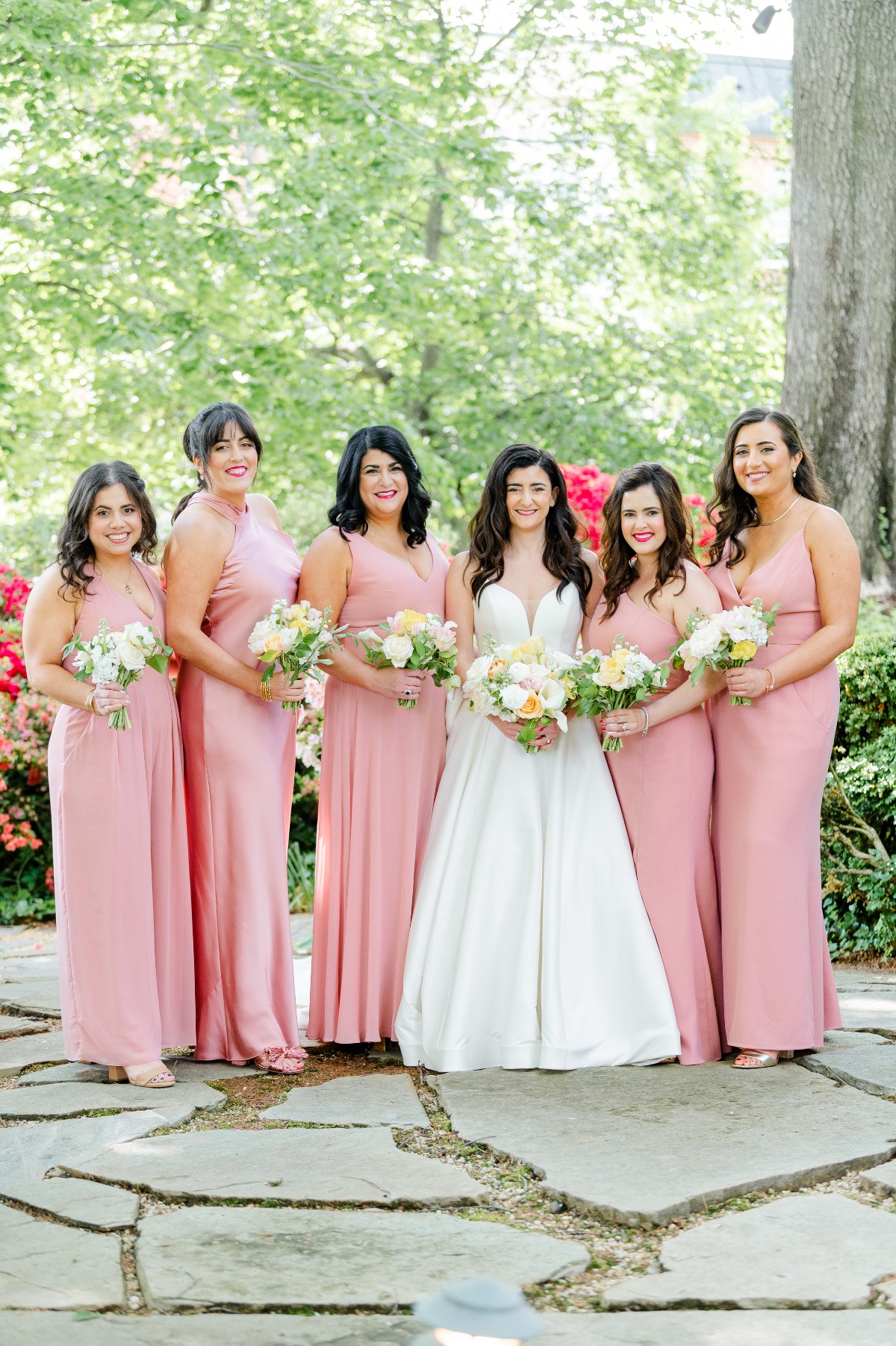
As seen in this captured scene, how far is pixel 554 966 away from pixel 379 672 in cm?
127

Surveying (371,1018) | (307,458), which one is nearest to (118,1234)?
(371,1018)

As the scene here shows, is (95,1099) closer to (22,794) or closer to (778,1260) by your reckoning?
(778,1260)

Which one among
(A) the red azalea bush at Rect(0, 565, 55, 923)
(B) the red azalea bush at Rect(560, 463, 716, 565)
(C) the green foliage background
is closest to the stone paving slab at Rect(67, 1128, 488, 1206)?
(A) the red azalea bush at Rect(0, 565, 55, 923)

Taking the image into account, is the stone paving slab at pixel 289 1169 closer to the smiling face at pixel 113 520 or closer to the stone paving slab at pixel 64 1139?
the stone paving slab at pixel 64 1139

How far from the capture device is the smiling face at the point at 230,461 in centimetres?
523

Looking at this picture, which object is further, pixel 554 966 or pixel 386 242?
pixel 386 242

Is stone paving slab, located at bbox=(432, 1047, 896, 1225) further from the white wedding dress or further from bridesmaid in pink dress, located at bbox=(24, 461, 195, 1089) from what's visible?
bridesmaid in pink dress, located at bbox=(24, 461, 195, 1089)

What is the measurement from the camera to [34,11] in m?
9.93

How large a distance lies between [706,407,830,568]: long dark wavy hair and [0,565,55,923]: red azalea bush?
5104 mm

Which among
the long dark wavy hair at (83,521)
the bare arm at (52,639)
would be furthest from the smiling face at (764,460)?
the bare arm at (52,639)

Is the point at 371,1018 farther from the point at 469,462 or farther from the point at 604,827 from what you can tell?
the point at 469,462

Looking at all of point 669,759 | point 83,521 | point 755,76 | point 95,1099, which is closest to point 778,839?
point 669,759

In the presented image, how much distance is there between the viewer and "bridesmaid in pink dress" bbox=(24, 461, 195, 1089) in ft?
16.1

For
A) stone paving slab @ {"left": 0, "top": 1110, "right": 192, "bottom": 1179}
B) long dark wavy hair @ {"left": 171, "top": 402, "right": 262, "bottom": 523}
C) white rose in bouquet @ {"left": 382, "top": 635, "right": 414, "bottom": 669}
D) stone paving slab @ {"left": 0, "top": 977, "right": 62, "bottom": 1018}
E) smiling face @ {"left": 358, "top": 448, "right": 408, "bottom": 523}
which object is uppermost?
long dark wavy hair @ {"left": 171, "top": 402, "right": 262, "bottom": 523}
